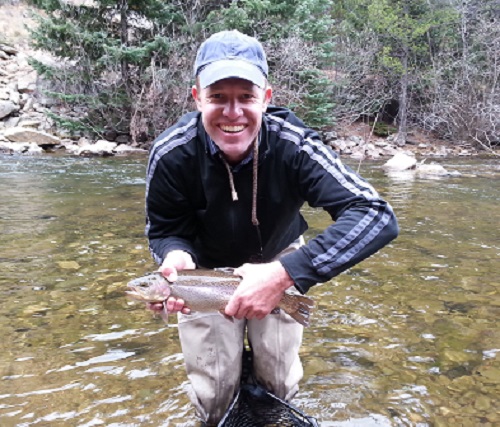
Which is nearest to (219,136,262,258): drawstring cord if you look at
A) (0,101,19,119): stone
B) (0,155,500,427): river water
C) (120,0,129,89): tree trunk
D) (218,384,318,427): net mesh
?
(218,384,318,427): net mesh

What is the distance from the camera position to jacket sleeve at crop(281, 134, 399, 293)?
2082 millimetres

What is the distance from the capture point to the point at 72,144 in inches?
795

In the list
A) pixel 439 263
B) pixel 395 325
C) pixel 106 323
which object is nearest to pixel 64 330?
pixel 106 323

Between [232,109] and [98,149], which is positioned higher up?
[232,109]

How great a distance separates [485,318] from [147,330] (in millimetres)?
2945

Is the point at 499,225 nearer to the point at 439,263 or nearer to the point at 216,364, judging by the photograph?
the point at 439,263

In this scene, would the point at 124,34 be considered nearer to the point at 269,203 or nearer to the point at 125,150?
the point at 125,150

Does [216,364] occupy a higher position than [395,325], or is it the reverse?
[216,364]

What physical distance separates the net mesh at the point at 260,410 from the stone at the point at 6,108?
22.1m

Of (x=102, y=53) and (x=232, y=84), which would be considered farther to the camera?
(x=102, y=53)

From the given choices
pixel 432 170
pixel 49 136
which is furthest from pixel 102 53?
pixel 432 170

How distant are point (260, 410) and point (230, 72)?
6.06 feet

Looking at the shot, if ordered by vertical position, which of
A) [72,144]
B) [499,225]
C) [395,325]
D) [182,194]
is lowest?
[72,144]

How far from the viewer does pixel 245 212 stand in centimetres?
254
